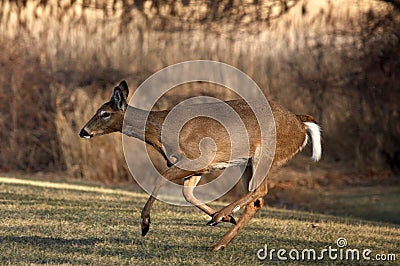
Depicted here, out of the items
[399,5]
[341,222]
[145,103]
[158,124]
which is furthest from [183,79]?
[158,124]

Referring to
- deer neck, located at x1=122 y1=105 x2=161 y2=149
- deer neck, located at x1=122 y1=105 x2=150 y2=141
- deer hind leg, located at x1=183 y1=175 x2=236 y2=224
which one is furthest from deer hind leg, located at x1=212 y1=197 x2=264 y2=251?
deer neck, located at x1=122 y1=105 x2=150 y2=141

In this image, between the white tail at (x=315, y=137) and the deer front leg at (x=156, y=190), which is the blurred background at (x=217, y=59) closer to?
the white tail at (x=315, y=137)

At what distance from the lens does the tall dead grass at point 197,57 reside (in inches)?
720

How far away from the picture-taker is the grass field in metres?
7.60

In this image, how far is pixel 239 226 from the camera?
818 cm

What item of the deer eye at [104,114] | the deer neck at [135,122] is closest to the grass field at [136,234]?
the deer neck at [135,122]

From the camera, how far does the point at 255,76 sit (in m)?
19.3

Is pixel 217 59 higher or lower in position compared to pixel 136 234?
lower

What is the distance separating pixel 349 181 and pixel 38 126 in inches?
260

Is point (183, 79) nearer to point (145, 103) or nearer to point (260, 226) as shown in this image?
point (145, 103)

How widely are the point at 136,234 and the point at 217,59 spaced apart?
443 inches

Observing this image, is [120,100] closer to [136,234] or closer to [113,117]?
[113,117]

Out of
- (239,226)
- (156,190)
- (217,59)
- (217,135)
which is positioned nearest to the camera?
(156,190)

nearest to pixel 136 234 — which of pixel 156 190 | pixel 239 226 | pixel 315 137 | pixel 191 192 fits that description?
pixel 191 192
